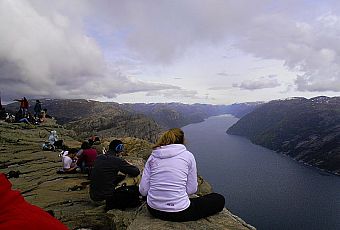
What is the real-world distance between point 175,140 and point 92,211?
4795 millimetres

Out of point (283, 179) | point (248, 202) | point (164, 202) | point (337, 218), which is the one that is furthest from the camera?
point (283, 179)

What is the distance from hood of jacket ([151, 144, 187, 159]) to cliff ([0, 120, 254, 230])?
6.53 ft

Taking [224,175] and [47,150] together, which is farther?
[224,175]

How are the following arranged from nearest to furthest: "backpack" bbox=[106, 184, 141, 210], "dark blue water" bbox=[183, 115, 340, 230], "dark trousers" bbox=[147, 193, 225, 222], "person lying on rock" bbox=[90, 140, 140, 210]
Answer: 1. "dark trousers" bbox=[147, 193, 225, 222]
2. "backpack" bbox=[106, 184, 141, 210]
3. "person lying on rock" bbox=[90, 140, 140, 210]
4. "dark blue water" bbox=[183, 115, 340, 230]

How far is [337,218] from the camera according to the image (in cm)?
10925

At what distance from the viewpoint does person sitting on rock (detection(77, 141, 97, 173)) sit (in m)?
17.5

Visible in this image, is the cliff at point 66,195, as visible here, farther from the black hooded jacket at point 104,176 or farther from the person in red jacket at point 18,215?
the person in red jacket at point 18,215

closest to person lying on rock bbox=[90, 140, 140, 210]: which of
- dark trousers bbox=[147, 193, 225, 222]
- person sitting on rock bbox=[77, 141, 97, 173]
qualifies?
dark trousers bbox=[147, 193, 225, 222]

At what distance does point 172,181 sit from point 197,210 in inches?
51.9

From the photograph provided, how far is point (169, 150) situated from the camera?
8.13m

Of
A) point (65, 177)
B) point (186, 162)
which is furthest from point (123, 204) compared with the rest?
point (65, 177)

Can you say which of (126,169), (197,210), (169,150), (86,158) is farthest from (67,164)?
(197,210)

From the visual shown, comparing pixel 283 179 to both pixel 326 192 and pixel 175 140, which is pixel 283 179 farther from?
pixel 175 140

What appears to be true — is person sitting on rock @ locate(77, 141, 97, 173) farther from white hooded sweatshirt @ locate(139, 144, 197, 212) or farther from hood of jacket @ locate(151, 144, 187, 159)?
hood of jacket @ locate(151, 144, 187, 159)
